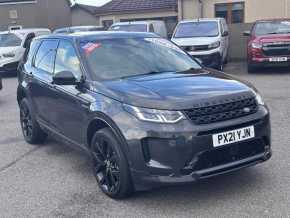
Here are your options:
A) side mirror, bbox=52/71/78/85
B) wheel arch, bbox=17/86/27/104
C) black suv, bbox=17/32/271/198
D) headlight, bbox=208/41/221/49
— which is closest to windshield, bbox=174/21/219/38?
headlight, bbox=208/41/221/49

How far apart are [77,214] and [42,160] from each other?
6.80 feet

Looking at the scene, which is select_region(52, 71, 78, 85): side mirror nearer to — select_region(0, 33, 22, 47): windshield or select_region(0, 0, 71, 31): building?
select_region(0, 33, 22, 47): windshield

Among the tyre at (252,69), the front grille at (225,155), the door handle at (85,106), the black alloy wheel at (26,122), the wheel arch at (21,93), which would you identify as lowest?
the tyre at (252,69)

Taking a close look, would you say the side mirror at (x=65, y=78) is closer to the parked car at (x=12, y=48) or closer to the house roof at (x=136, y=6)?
the parked car at (x=12, y=48)

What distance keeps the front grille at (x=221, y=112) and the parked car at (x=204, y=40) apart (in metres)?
9.79

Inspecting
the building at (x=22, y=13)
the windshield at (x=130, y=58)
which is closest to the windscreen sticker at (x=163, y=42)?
the windshield at (x=130, y=58)

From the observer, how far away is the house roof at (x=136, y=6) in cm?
2827

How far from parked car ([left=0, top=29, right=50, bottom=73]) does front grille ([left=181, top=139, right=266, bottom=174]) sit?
13.7m

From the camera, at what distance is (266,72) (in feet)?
49.5

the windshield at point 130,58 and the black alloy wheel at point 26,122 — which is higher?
the windshield at point 130,58

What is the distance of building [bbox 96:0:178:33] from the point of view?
28219 millimetres

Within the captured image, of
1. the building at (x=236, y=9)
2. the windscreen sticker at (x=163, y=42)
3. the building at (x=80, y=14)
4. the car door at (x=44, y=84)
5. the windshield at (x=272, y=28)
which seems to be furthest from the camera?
the building at (x=80, y=14)

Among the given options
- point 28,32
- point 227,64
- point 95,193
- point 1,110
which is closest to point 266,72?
point 227,64

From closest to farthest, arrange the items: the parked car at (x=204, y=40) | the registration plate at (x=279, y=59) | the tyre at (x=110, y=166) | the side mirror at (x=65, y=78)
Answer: the tyre at (x=110, y=166)
the side mirror at (x=65, y=78)
the registration plate at (x=279, y=59)
the parked car at (x=204, y=40)
